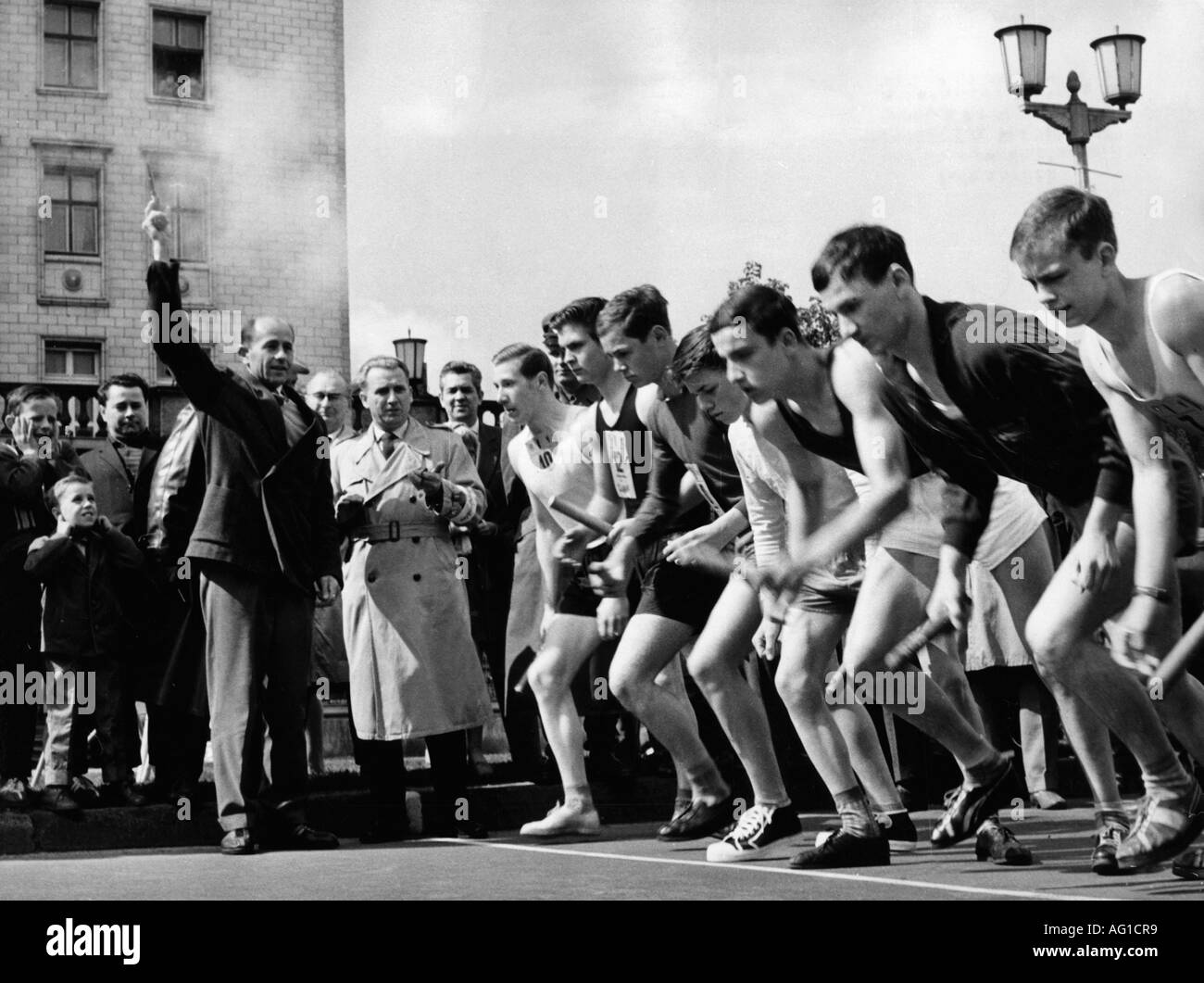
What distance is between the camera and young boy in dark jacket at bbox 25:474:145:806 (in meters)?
7.68

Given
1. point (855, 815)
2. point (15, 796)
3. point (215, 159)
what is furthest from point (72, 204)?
point (855, 815)

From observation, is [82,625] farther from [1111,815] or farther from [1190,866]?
[1190,866]

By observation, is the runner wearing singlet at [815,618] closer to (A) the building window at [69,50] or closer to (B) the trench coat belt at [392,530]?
(B) the trench coat belt at [392,530]

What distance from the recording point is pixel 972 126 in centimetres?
587

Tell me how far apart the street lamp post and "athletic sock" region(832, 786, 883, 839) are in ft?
6.46

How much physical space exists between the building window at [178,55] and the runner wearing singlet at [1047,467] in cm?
1989

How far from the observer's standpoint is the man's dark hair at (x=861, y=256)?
5.53 m

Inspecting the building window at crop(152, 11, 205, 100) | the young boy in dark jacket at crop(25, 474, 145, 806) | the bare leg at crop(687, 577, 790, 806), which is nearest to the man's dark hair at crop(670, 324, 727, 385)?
the bare leg at crop(687, 577, 790, 806)

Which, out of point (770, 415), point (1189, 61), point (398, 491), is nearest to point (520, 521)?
point (398, 491)

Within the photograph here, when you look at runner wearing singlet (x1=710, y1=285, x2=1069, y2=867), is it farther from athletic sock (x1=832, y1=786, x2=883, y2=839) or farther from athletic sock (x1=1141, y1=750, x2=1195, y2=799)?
athletic sock (x1=1141, y1=750, x2=1195, y2=799)

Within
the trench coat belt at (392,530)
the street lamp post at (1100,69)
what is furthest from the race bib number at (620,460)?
the street lamp post at (1100,69)

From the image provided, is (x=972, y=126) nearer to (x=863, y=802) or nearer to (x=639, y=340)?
(x=639, y=340)

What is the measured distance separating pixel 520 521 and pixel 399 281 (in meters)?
2.38

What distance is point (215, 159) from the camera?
1933cm
